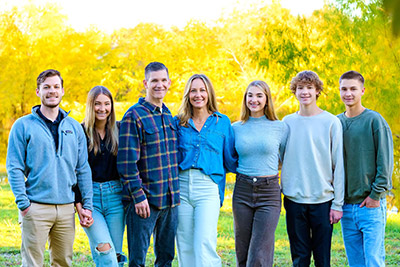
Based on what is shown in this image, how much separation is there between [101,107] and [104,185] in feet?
1.96

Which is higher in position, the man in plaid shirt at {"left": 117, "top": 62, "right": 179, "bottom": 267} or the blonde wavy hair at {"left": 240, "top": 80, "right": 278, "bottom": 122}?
the blonde wavy hair at {"left": 240, "top": 80, "right": 278, "bottom": 122}

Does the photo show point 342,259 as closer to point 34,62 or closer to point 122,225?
point 122,225

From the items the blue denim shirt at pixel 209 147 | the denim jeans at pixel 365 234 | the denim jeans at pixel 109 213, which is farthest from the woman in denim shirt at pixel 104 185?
the denim jeans at pixel 365 234

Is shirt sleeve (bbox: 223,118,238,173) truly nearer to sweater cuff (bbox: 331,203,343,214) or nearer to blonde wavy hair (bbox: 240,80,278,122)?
blonde wavy hair (bbox: 240,80,278,122)

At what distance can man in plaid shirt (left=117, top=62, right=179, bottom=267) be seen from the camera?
3742 mm

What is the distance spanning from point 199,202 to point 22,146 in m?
1.36

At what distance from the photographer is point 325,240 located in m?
3.98

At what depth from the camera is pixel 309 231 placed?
4055mm

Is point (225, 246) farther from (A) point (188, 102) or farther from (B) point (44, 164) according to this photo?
(B) point (44, 164)

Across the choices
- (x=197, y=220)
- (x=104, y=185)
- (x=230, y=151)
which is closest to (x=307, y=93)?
(x=230, y=151)

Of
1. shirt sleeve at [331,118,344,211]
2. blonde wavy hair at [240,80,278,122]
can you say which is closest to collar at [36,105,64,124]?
blonde wavy hair at [240,80,278,122]

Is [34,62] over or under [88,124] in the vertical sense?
over

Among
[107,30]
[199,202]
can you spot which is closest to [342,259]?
[199,202]

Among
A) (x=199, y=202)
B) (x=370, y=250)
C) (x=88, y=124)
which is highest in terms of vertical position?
(x=88, y=124)
